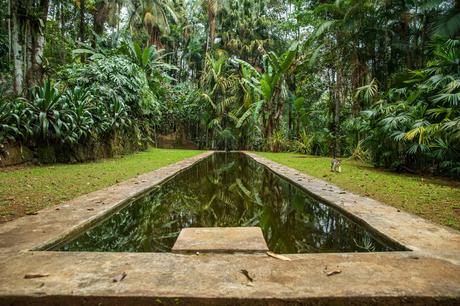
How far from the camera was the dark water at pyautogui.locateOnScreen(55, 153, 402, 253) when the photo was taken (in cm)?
251

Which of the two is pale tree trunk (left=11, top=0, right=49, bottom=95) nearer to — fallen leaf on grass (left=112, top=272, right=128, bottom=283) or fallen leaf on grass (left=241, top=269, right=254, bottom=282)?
fallen leaf on grass (left=112, top=272, right=128, bottom=283)

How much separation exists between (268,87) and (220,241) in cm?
1269

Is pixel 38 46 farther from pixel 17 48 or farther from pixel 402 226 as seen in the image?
pixel 402 226

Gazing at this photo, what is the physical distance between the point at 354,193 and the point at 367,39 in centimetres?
858

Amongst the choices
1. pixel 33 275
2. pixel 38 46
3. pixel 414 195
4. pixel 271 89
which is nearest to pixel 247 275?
pixel 33 275

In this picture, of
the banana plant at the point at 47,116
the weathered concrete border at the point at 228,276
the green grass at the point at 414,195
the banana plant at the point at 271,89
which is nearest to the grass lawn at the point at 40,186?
the banana plant at the point at 47,116

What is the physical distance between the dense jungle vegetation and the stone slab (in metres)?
4.43

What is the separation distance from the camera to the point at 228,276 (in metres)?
1.72

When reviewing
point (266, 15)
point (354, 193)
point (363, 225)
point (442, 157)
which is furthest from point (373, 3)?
point (266, 15)

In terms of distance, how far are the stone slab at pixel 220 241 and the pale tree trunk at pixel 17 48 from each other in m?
7.66

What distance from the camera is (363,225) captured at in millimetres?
2891

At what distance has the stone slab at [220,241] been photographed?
2252mm

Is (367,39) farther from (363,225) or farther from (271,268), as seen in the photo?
(271,268)

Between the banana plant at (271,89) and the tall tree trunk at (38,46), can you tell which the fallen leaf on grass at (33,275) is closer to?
the tall tree trunk at (38,46)
